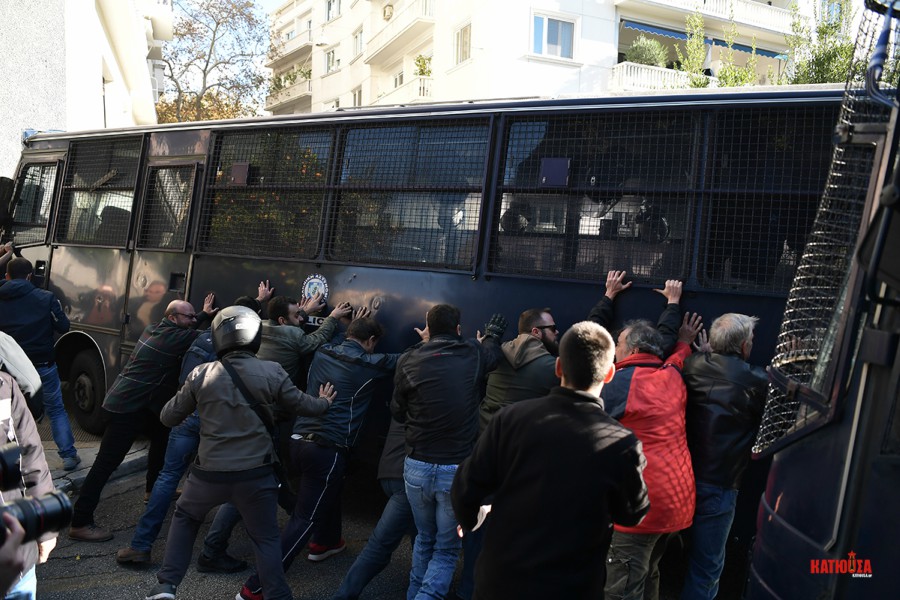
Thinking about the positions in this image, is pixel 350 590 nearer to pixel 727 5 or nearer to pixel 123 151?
pixel 123 151

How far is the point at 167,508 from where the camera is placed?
17.8 feet

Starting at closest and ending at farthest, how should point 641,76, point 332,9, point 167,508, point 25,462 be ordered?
point 25,462 → point 167,508 → point 641,76 → point 332,9

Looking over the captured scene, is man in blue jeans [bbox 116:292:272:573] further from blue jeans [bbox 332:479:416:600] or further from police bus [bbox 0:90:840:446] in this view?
police bus [bbox 0:90:840:446]

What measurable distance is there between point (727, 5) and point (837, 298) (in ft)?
86.1

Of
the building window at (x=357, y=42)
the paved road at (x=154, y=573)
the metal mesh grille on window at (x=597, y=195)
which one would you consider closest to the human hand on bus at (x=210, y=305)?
the paved road at (x=154, y=573)

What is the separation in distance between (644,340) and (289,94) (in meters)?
42.7

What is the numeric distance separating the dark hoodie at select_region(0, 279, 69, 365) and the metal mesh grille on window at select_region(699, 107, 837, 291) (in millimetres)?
5568

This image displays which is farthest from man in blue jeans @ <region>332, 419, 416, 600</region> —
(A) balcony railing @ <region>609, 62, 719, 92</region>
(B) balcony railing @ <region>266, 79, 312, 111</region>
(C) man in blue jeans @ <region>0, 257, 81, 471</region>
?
(B) balcony railing @ <region>266, 79, 312, 111</region>

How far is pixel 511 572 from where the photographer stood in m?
2.81

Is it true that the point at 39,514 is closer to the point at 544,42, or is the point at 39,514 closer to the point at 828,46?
the point at 828,46

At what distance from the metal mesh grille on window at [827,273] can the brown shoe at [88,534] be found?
463 centimetres

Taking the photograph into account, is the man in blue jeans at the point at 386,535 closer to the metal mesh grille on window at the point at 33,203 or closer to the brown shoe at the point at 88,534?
the brown shoe at the point at 88,534

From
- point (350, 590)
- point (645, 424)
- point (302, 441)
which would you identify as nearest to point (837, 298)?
point (645, 424)

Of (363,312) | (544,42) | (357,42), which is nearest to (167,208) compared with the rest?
(363,312)
